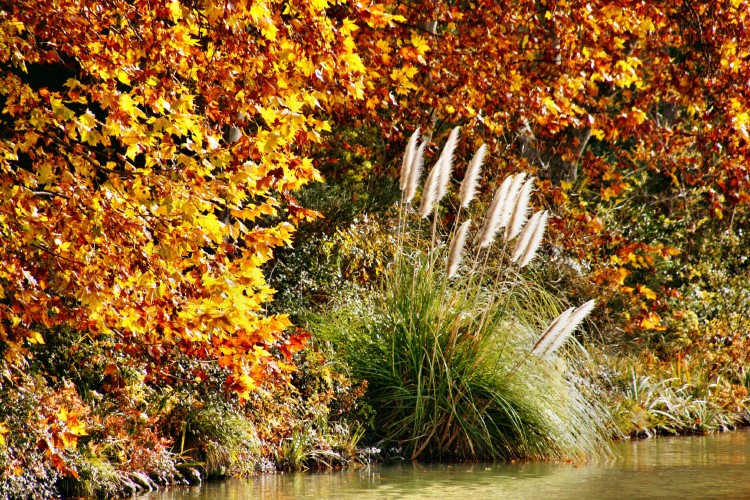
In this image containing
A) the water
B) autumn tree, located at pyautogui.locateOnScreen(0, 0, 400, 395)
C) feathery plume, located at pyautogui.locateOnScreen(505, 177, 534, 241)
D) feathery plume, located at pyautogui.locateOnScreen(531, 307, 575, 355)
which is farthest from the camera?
feathery plume, located at pyautogui.locateOnScreen(505, 177, 534, 241)

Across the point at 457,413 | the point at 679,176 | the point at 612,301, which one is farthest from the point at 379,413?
the point at 679,176

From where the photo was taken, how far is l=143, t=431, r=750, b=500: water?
6524 mm

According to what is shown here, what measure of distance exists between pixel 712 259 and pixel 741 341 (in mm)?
1509

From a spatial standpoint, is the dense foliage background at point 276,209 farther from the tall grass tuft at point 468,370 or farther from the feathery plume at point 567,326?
the feathery plume at point 567,326

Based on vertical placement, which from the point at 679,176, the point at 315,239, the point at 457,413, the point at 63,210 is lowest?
the point at 457,413

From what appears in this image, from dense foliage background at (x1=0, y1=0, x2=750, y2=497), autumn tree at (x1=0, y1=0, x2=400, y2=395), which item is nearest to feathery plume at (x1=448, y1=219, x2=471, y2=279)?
dense foliage background at (x1=0, y1=0, x2=750, y2=497)

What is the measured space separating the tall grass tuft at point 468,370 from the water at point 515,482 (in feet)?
0.96

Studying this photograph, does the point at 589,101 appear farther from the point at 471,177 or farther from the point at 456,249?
the point at 456,249

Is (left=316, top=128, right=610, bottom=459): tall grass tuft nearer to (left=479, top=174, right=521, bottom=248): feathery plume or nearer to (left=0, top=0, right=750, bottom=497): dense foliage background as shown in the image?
(left=479, top=174, right=521, bottom=248): feathery plume

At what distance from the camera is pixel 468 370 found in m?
8.23

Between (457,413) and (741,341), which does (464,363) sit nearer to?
(457,413)

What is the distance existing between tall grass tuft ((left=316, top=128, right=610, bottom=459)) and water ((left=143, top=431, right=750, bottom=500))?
0.29 m

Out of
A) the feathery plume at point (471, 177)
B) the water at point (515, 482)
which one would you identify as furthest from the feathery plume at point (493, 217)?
the water at point (515, 482)

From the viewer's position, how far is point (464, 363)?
827cm
